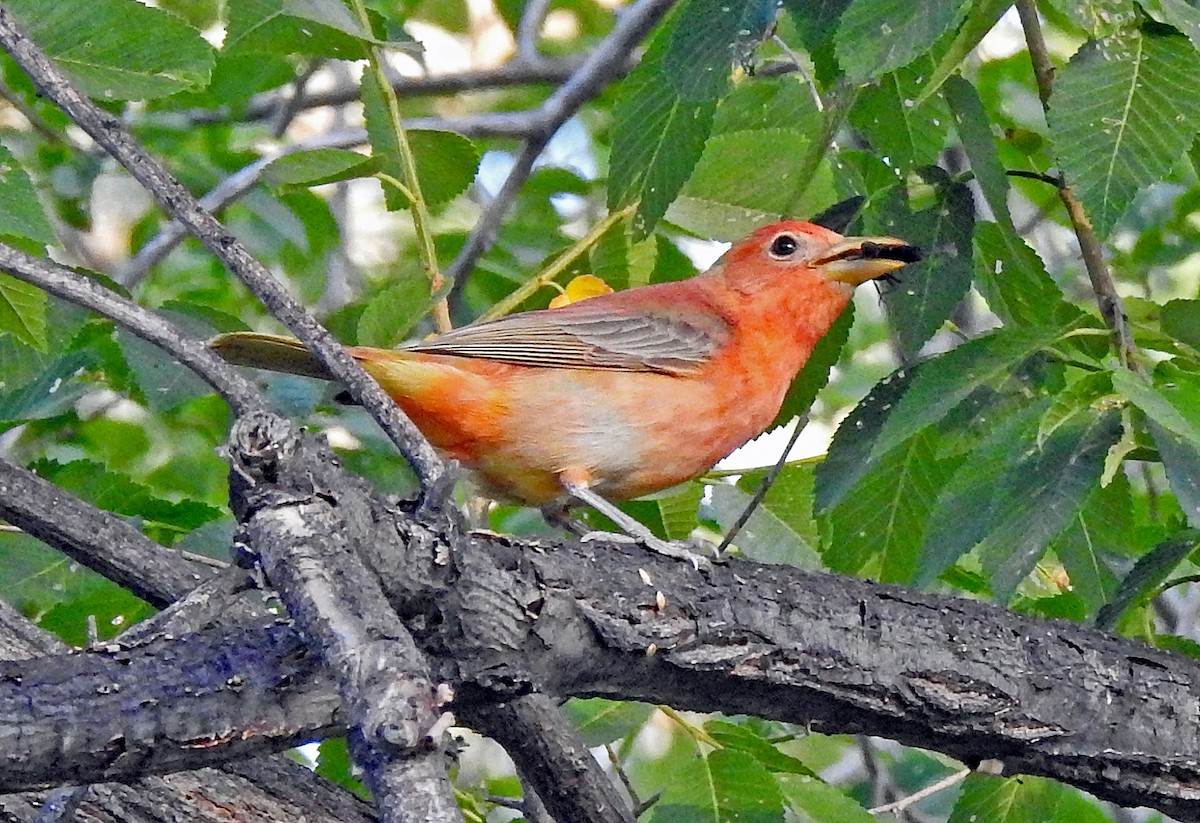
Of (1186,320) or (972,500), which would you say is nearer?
(972,500)

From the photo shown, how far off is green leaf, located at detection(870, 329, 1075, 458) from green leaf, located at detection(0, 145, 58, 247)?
1.97m

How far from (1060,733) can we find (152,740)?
6.76 ft

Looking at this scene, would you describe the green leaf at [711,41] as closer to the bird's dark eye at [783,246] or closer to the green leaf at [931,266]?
the green leaf at [931,266]

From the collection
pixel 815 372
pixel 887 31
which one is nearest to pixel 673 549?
pixel 887 31

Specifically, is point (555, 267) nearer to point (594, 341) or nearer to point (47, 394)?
point (594, 341)

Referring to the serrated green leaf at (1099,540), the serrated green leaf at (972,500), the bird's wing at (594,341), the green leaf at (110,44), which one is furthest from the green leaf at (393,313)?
the serrated green leaf at (1099,540)

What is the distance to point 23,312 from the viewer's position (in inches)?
174

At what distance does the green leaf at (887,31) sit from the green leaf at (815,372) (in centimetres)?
170

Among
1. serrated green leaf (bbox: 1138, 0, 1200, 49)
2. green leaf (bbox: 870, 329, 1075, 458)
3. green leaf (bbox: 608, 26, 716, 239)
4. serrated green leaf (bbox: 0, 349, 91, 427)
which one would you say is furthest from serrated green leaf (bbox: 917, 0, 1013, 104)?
serrated green leaf (bbox: 0, 349, 91, 427)

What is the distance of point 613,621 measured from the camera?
3.30m

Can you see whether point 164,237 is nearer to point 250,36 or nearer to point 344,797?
point 250,36

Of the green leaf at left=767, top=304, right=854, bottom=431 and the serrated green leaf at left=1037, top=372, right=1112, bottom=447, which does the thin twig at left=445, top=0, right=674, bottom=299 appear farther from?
the serrated green leaf at left=1037, top=372, right=1112, bottom=447

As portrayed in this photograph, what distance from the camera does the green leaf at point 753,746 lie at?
13.2 feet

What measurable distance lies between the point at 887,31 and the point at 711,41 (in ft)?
1.71
